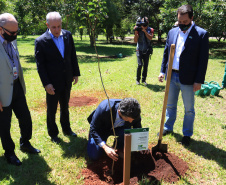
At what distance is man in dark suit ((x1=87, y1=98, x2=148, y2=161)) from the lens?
238 cm

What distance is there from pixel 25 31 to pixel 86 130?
1230 cm

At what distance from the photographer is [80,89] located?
681 cm

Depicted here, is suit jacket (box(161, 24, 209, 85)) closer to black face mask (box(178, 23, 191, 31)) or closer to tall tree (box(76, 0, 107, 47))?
black face mask (box(178, 23, 191, 31))

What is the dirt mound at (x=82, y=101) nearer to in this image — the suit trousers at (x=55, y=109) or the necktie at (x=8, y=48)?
the suit trousers at (x=55, y=109)

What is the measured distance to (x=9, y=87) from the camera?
2725 millimetres

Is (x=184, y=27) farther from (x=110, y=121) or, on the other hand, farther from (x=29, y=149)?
(x=29, y=149)

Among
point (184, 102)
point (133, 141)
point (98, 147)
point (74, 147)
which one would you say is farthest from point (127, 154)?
point (184, 102)

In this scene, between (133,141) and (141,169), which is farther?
(141,169)

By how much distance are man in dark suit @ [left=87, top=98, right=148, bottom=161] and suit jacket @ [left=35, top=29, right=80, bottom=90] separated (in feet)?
2.89

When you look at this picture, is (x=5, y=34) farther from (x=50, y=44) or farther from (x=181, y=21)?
(x=181, y=21)

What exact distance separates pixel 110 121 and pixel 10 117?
1433 mm

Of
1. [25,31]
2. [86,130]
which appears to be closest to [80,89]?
[86,130]

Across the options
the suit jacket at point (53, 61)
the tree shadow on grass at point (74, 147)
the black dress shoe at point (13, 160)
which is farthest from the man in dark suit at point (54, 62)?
the black dress shoe at point (13, 160)

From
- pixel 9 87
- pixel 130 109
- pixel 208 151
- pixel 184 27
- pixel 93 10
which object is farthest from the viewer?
pixel 208 151
